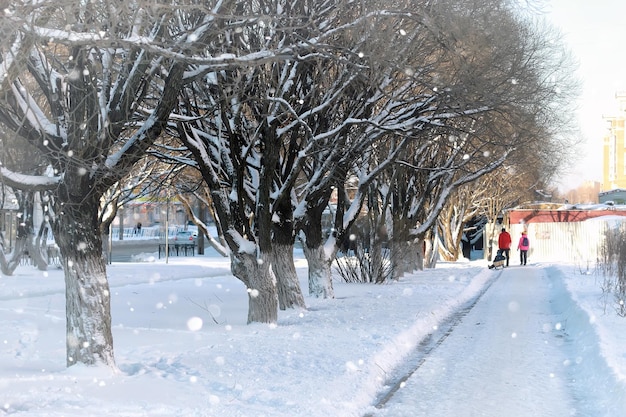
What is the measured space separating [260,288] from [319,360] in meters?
3.92

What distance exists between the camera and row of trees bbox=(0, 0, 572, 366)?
8.02 metres

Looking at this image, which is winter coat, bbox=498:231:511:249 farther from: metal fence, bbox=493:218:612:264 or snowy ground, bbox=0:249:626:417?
snowy ground, bbox=0:249:626:417

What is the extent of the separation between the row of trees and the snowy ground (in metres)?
0.96

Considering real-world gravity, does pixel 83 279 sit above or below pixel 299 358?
above

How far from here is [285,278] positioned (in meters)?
15.5

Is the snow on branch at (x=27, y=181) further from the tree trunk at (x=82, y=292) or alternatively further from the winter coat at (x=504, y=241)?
the winter coat at (x=504, y=241)

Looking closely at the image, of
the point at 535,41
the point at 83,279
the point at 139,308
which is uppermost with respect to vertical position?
the point at 535,41

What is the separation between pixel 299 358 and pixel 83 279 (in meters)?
2.77

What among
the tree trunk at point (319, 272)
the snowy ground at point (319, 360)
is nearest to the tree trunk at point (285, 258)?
the snowy ground at point (319, 360)

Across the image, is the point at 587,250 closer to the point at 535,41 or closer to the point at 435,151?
the point at 435,151

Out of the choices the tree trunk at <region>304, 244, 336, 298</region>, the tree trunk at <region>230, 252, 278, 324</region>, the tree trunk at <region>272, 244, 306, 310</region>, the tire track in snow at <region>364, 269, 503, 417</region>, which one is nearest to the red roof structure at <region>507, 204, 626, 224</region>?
the tire track in snow at <region>364, 269, 503, 417</region>

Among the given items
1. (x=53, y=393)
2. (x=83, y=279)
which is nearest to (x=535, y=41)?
(x=83, y=279)

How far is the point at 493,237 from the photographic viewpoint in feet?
162

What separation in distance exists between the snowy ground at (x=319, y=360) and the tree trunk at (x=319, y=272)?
1.57ft
